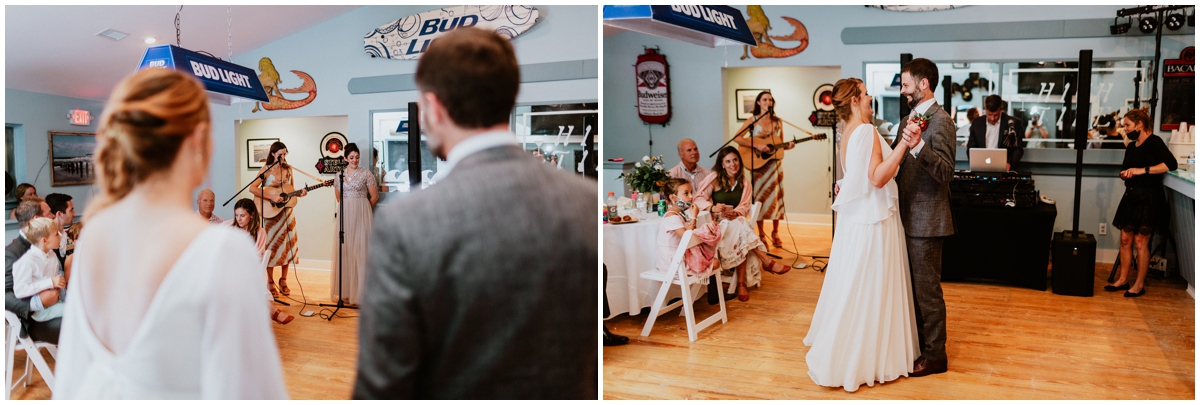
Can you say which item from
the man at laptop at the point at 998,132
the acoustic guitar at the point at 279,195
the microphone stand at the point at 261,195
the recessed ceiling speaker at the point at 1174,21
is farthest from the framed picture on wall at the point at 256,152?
the recessed ceiling speaker at the point at 1174,21

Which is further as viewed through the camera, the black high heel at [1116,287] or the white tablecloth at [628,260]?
the black high heel at [1116,287]

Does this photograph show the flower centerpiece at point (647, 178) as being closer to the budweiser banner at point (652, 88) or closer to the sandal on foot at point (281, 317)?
the sandal on foot at point (281, 317)

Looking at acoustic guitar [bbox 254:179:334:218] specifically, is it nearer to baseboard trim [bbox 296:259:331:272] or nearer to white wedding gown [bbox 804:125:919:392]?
baseboard trim [bbox 296:259:331:272]

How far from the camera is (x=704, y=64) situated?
7.55 m

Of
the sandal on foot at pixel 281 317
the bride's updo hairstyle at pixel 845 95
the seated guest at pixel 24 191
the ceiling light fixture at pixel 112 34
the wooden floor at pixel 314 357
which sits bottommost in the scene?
the wooden floor at pixel 314 357

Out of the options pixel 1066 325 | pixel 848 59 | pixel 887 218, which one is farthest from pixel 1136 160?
pixel 887 218

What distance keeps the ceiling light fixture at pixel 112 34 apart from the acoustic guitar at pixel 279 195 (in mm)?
1442

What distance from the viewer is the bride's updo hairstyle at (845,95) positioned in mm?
3111

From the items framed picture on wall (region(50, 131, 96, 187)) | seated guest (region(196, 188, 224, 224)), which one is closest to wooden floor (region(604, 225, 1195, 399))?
seated guest (region(196, 188, 224, 224))

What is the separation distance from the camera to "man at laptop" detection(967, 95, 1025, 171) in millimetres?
6098

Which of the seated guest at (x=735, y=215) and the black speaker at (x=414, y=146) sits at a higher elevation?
the black speaker at (x=414, y=146)

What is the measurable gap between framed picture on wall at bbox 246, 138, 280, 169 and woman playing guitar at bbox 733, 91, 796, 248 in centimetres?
414

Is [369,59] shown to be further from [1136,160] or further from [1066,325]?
[1136,160]

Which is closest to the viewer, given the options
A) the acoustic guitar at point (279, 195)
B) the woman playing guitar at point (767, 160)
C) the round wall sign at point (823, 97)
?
the acoustic guitar at point (279, 195)
